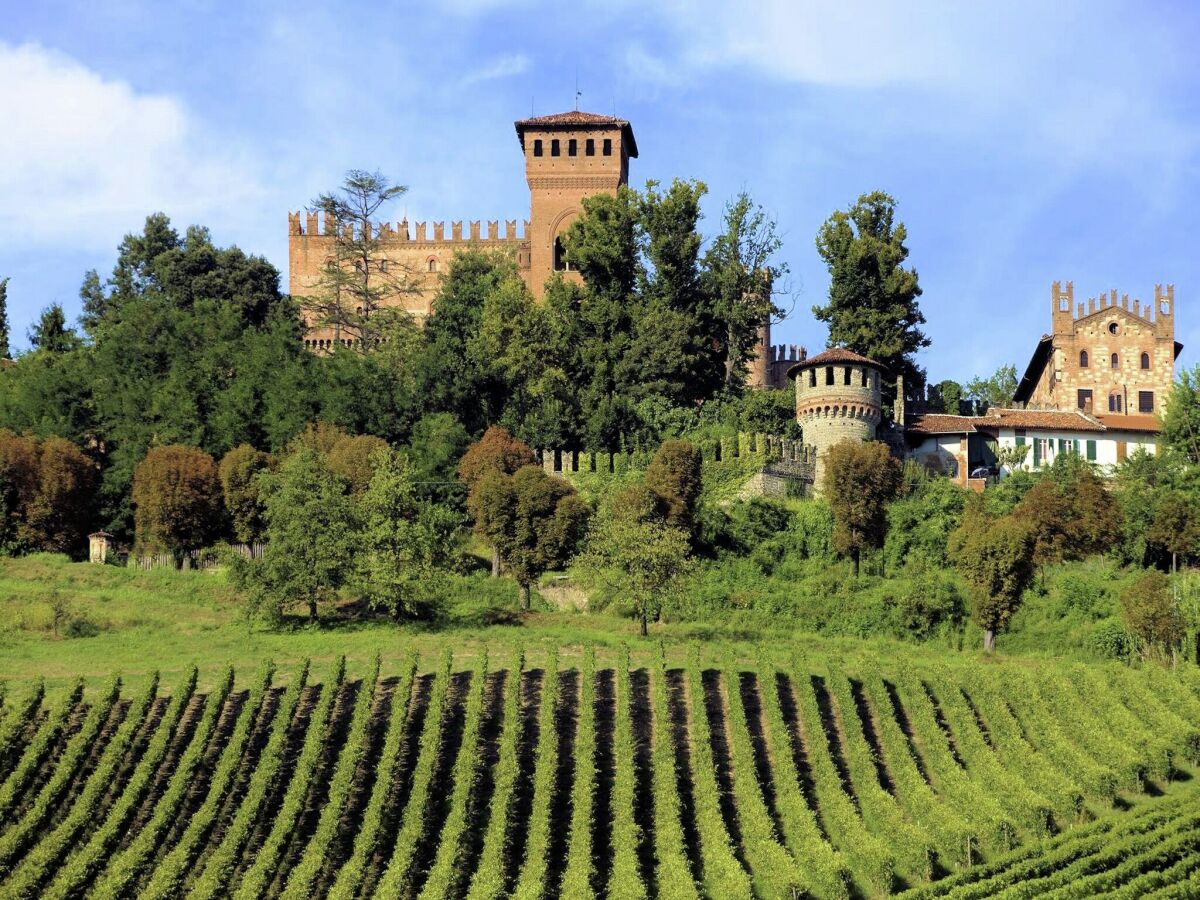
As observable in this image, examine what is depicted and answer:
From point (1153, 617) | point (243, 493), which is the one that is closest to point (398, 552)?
point (243, 493)

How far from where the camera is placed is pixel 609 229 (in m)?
71.3

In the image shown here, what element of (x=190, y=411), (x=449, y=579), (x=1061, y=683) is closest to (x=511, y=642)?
(x=449, y=579)

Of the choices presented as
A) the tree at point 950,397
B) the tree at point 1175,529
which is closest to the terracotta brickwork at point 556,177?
the tree at point 950,397

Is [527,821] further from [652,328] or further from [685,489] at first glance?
[652,328]

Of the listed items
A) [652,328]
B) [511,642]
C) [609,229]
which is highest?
[609,229]

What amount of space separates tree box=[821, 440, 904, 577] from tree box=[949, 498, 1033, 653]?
5854 mm

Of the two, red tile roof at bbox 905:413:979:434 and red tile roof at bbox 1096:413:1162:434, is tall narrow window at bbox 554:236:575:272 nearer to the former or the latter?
red tile roof at bbox 905:413:979:434

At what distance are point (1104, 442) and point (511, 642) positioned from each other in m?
30.3

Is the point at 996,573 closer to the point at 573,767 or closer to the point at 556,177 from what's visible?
the point at 573,767

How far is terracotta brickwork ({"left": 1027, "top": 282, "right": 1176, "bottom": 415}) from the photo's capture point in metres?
72.6

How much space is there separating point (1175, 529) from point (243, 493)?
3060 centimetres

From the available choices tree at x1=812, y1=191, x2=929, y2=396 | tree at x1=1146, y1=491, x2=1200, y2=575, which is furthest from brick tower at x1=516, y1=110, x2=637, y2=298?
tree at x1=1146, y1=491, x2=1200, y2=575

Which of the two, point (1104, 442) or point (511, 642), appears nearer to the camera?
point (511, 642)

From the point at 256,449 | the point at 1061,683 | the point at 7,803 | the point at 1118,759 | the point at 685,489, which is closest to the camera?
the point at 7,803
